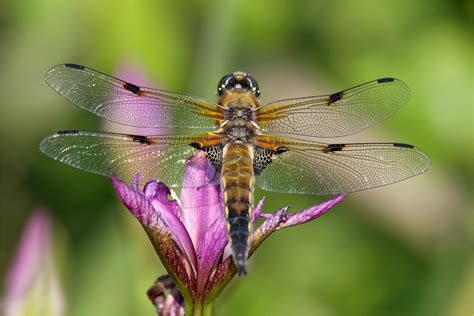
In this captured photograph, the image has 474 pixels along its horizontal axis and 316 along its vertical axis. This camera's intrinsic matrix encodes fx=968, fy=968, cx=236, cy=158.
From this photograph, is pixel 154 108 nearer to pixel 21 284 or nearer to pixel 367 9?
pixel 21 284

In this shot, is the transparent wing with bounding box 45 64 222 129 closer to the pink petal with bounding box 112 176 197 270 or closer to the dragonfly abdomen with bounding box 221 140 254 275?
the dragonfly abdomen with bounding box 221 140 254 275

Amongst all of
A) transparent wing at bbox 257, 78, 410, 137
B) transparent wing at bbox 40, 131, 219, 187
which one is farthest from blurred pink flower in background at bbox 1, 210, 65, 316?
transparent wing at bbox 257, 78, 410, 137

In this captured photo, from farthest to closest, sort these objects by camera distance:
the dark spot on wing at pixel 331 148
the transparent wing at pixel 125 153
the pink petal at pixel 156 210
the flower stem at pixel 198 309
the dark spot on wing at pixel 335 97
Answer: the dark spot on wing at pixel 335 97 < the dark spot on wing at pixel 331 148 < the transparent wing at pixel 125 153 < the flower stem at pixel 198 309 < the pink petal at pixel 156 210

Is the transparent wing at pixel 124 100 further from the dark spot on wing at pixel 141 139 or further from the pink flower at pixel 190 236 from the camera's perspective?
the pink flower at pixel 190 236

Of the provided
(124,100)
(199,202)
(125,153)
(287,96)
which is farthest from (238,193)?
(287,96)

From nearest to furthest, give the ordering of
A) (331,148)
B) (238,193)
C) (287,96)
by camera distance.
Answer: (238,193) < (331,148) < (287,96)

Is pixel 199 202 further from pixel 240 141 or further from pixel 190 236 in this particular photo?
pixel 240 141

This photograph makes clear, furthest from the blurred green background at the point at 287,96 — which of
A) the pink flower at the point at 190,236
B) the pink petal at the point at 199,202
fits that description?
the pink flower at the point at 190,236
